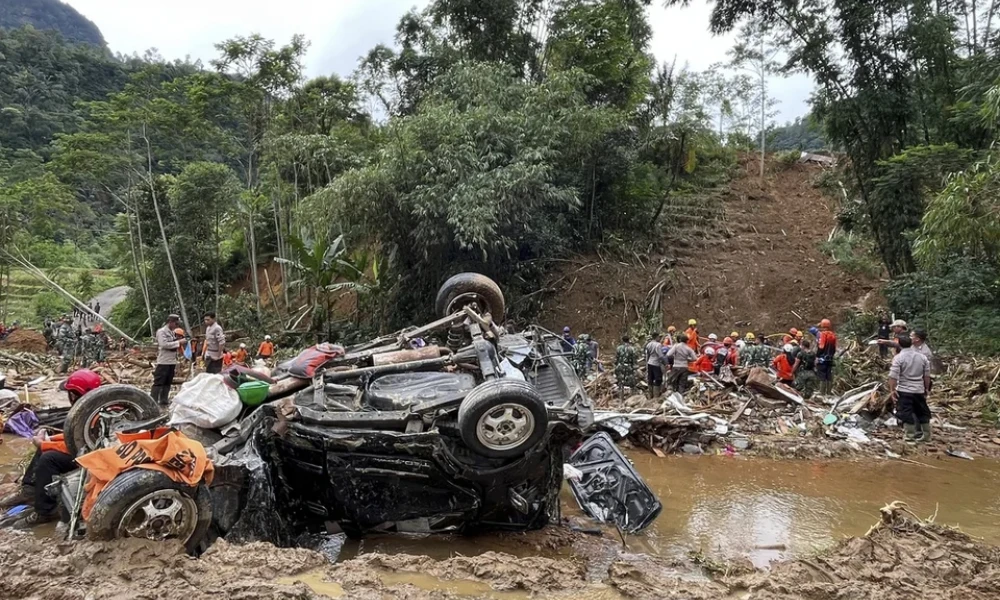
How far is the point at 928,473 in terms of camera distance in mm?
7398

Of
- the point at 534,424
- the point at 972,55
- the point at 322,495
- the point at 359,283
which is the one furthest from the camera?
the point at 359,283

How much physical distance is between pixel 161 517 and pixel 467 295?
14.3 ft

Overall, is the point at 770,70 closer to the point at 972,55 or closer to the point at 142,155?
the point at 972,55

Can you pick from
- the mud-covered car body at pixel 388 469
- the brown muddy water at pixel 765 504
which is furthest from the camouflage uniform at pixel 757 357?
the mud-covered car body at pixel 388 469

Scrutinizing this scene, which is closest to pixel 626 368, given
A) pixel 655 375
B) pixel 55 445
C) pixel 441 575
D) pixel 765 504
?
pixel 655 375

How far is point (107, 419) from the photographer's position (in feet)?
16.2

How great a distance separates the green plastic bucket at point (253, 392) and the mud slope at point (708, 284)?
1316cm

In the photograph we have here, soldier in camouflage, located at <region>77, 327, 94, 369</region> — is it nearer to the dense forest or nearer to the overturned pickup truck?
the dense forest

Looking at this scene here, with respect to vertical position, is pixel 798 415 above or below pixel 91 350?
below

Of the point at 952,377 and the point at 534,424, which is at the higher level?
the point at 534,424

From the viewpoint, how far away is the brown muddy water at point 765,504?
492cm

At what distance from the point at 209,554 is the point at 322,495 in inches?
41.2

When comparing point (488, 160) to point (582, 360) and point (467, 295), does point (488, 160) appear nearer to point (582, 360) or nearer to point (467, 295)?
point (582, 360)

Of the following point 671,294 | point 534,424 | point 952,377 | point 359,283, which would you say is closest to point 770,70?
point 671,294
